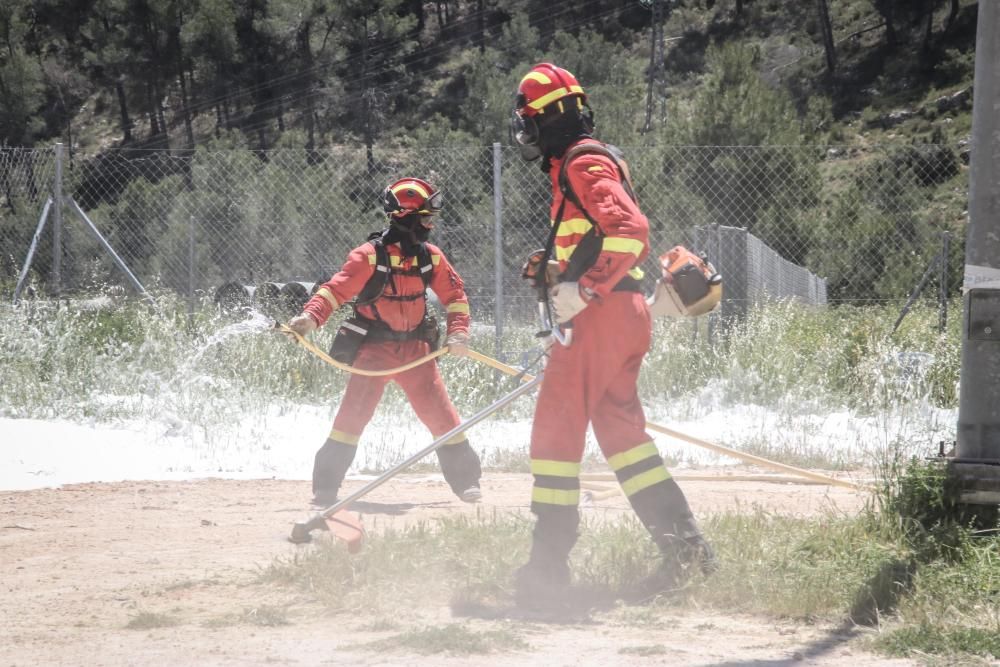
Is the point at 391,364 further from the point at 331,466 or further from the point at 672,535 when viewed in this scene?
the point at 672,535

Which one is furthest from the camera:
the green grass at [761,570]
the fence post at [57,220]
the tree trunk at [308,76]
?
the tree trunk at [308,76]

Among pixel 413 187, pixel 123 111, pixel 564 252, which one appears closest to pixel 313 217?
pixel 413 187

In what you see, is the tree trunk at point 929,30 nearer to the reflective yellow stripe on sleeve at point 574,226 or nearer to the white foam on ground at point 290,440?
the white foam on ground at point 290,440

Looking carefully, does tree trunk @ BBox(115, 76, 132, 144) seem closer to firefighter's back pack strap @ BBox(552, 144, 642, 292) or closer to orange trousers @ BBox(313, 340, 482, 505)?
orange trousers @ BBox(313, 340, 482, 505)

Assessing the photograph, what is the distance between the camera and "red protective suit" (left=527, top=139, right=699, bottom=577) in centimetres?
458

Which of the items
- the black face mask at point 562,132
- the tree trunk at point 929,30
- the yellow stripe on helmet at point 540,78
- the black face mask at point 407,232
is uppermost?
the tree trunk at point 929,30

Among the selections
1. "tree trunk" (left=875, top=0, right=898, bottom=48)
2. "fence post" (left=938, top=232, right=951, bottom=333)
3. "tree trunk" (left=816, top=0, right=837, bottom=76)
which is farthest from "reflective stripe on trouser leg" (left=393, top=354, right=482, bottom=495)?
"tree trunk" (left=875, top=0, right=898, bottom=48)

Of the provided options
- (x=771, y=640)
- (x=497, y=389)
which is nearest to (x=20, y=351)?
(x=497, y=389)

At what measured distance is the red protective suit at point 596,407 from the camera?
458cm

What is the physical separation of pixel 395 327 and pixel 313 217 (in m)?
7.45

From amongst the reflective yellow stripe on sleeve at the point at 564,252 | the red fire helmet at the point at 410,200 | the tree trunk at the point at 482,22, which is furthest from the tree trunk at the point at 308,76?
the reflective yellow stripe on sleeve at the point at 564,252

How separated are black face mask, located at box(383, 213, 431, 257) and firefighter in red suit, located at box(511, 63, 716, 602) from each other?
1931 millimetres

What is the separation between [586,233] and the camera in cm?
464

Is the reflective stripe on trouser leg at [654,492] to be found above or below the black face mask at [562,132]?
below
